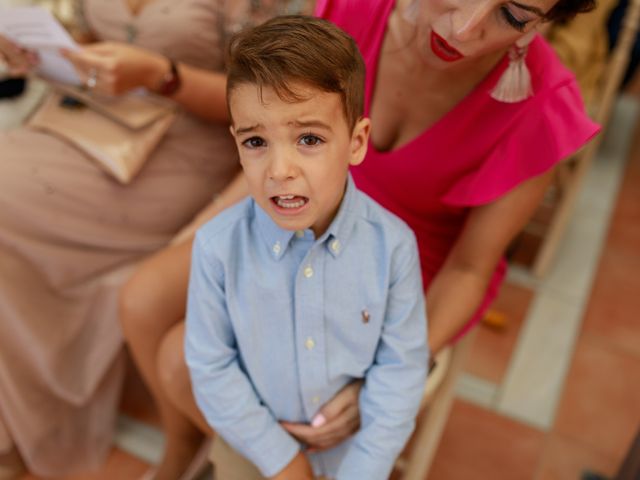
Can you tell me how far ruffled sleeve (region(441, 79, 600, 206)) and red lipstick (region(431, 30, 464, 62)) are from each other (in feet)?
0.53

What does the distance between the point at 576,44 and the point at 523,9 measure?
1.25 m

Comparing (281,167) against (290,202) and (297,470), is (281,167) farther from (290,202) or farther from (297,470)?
(297,470)

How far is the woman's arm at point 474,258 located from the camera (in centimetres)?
99

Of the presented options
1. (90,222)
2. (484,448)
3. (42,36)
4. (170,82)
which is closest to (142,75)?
(170,82)

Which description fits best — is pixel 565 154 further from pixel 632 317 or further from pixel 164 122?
pixel 632 317

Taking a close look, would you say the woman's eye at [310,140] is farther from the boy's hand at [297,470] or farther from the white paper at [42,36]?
the white paper at [42,36]

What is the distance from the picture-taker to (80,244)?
1.31 metres

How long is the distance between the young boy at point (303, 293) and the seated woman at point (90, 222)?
440 mm

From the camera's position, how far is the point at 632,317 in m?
1.95

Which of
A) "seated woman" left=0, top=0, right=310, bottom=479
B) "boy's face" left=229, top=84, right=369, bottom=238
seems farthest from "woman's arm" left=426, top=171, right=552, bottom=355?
"seated woman" left=0, top=0, right=310, bottom=479

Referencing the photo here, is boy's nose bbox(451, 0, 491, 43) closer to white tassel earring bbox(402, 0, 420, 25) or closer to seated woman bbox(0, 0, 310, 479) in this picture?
white tassel earring bbox(402, 0, 420, 25)

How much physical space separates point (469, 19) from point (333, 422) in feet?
1.98

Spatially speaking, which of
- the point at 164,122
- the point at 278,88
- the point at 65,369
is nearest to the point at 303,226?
the point at 278,88

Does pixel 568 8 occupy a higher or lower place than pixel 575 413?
higher
